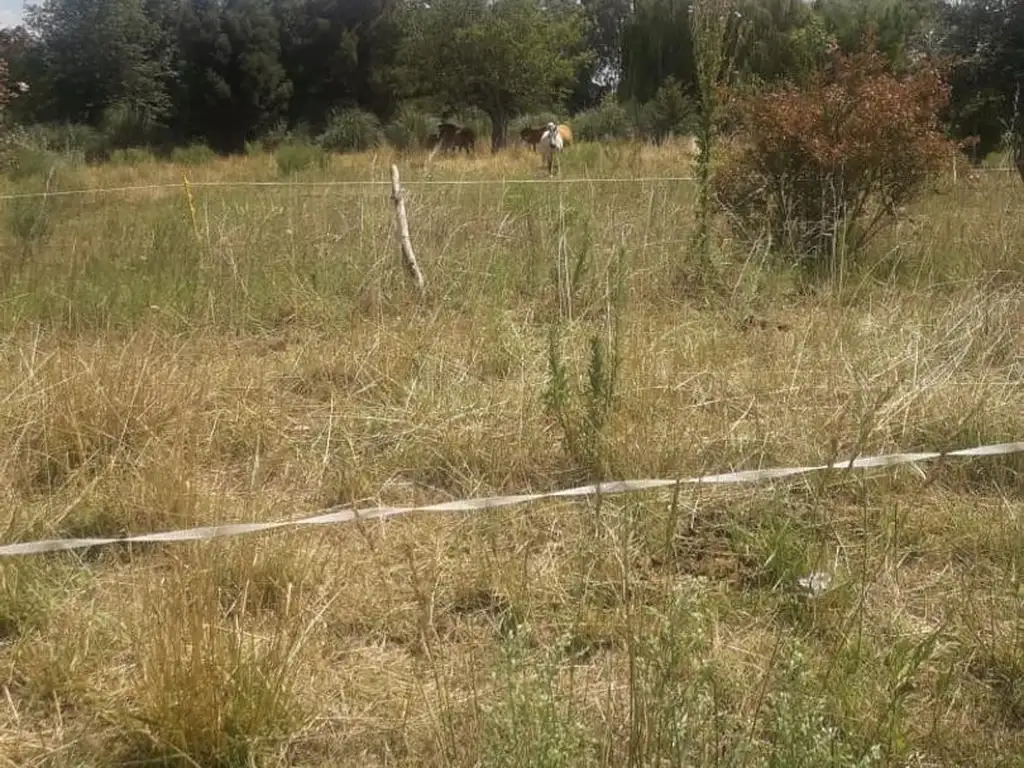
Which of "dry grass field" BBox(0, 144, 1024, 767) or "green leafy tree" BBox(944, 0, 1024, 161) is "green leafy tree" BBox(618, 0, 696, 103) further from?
"dry grass field" BBox(0, 144, 1024, 767)

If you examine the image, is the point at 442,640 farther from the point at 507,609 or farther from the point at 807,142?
the point at 807,142

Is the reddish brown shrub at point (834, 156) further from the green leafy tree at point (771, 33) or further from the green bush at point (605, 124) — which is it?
the green bush at point (605, 124)

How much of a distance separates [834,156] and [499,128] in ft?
77.3

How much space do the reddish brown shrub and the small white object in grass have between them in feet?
12.6

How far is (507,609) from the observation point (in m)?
2.45

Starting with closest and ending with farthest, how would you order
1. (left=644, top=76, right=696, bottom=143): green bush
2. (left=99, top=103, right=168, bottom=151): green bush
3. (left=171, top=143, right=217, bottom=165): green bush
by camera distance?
→ 1. (left=171, top=143, right=217, bottom=165): green bush
2. (left=644, top=76, right=696, bottom=143): green bush
3. (left=99, top=103, right=168, bottom=151): green bush

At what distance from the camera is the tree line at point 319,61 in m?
29.0

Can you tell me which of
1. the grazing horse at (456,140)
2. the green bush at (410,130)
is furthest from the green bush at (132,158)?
the grazing horse at (456,140)

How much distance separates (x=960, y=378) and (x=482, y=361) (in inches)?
77.5

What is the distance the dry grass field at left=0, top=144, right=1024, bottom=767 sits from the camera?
1.92m

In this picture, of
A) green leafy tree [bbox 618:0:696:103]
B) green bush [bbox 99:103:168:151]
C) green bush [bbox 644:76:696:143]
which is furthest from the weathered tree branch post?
green bush [bbox 99:103:168:151]

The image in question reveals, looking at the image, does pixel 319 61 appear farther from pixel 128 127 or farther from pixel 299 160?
pixel 299 160

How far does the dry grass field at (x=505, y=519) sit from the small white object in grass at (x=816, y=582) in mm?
17

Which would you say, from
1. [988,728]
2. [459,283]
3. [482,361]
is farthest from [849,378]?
[459,283]
